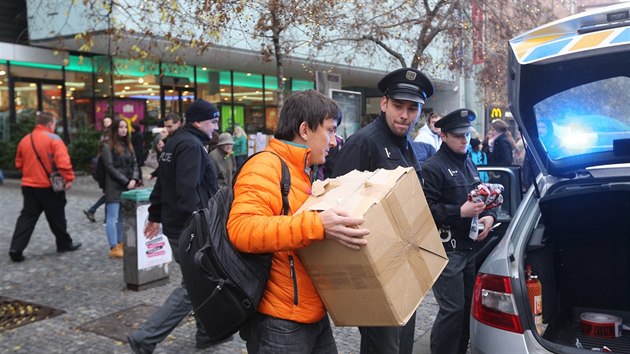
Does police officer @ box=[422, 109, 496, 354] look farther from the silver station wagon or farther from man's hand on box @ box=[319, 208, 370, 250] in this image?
man's hand on box @ box=[319, 208, 370, 250]

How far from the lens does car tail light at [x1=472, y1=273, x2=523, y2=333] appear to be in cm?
297

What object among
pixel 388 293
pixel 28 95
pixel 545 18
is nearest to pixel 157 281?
pixel 388 293

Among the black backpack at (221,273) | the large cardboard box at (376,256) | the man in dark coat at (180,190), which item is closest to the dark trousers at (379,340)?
the large cardboard box at (376,256)

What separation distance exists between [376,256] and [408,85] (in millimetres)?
1623

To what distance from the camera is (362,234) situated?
84.2 inches

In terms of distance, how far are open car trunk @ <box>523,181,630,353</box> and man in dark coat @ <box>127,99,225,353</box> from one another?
Result: 2536 millimetres

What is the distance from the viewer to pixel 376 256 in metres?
2.23

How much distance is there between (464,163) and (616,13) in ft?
5.69

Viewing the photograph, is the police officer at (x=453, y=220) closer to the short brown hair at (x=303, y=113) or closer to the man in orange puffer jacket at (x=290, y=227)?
the man in orange puffer jacket at (x=290, y=227)

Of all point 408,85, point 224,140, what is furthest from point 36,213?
point 408,85

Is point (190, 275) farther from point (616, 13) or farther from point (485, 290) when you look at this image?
point (616, 13)

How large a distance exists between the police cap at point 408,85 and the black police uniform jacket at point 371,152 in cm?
21

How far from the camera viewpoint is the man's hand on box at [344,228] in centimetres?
213

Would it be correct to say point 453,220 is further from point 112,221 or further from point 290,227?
point 112,221
